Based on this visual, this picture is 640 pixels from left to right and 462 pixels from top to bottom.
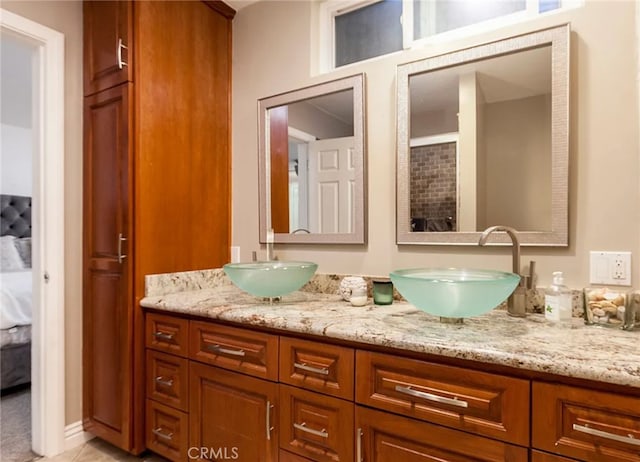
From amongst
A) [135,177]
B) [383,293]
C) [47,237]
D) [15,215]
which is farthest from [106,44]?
[15,215]

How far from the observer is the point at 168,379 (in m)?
1.68

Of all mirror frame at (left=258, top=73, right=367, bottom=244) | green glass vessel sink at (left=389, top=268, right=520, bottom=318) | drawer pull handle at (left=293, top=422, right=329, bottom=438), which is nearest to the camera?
green glass vessel sink at (left=389, top=268, right=520, bottom=318)

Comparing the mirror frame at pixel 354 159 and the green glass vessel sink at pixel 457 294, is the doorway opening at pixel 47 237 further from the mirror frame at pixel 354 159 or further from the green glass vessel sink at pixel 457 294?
the green glass vessel sink at pixel 457 294

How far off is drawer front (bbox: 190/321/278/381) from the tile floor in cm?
74

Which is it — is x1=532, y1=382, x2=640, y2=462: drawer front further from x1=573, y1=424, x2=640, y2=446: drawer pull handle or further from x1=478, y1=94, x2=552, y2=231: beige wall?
x1=478, y1=94, x2=552, y2=231: beige wall

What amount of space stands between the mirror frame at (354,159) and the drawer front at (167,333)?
2.22 ft

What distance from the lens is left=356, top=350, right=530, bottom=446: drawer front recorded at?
0.95 metres

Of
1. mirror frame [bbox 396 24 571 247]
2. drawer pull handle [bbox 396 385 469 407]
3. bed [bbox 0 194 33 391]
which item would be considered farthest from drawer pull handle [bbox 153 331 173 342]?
bed [bbox 0 194 33 391]

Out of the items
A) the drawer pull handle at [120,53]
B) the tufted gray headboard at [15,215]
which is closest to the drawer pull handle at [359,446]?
the drawer pull handle at [120,53]

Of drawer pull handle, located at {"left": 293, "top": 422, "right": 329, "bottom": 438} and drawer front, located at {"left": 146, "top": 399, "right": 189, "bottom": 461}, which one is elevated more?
drawer pull handle, located at {"left": 293, "top": 422, "right": 329, "bottom": 438}

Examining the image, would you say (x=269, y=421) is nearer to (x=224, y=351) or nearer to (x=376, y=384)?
(x=224, y=351)

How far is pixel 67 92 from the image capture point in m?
1.94

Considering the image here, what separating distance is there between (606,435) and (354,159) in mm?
1370

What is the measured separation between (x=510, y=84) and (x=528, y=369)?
3.65ft
